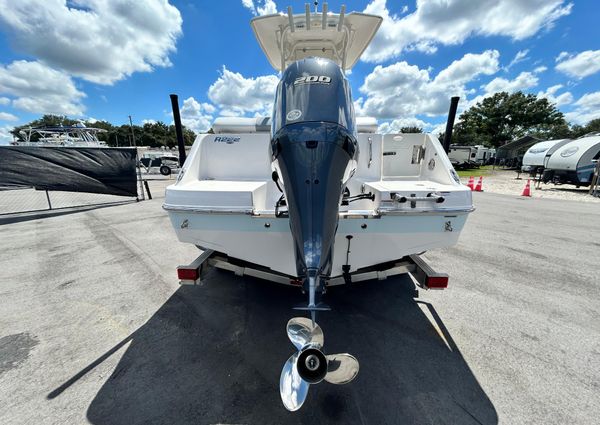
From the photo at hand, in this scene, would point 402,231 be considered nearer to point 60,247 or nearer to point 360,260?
point 360,260

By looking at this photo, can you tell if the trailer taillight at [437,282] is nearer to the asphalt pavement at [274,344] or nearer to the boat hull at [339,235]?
the boat hull at [339,235]

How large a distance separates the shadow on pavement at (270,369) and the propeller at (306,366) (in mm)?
532

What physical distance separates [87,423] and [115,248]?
13.6 feet

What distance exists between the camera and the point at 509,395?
6.44 feet

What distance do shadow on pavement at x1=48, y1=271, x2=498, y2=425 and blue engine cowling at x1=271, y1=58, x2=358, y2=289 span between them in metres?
1.07

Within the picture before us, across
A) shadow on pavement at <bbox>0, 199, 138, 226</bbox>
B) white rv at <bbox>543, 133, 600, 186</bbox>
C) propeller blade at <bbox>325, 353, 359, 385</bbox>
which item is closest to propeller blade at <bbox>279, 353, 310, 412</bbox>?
propeller blade at <bbox>325, 353, 359, 385</bbox>

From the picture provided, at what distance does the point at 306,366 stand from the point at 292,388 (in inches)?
13.0

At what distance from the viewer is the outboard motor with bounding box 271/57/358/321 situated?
5.35 ft

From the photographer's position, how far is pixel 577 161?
42.7 feet

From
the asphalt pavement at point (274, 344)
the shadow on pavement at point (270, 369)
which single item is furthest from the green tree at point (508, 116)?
the shadow on pavement at point (270, 369)

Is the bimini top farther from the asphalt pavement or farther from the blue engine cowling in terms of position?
the asphalt pavement

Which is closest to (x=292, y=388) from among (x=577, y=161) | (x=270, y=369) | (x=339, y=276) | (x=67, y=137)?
(x=270, y=369)

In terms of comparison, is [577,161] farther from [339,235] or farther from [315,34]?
[339,235]

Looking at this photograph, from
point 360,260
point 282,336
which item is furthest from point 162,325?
point 360,260
